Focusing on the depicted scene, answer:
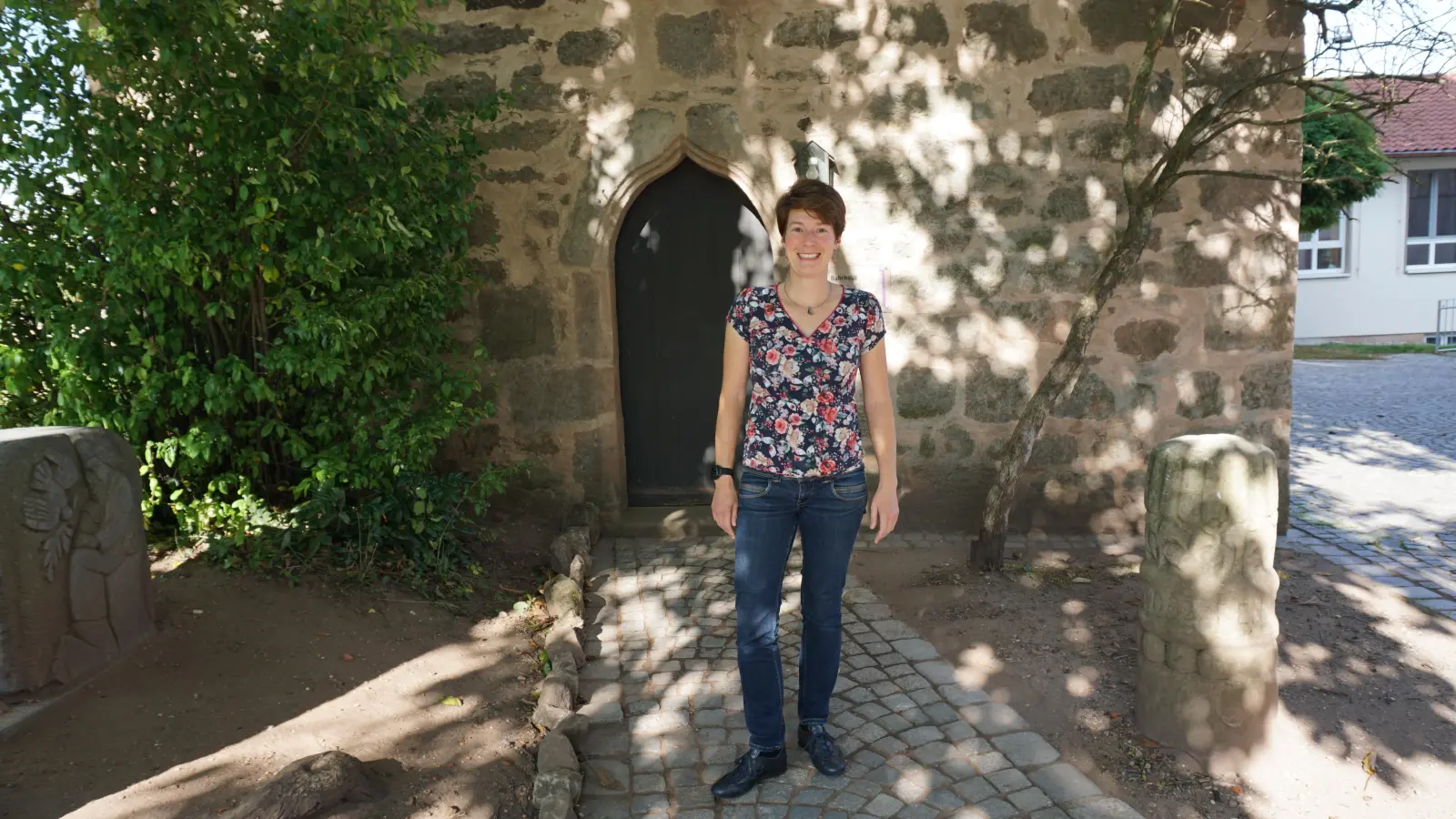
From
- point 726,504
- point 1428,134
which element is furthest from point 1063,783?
point 1428,134

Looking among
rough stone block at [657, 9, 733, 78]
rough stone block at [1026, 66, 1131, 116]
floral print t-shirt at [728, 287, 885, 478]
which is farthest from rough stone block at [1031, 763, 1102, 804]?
rough stone block at [657, 9, 733, 78]

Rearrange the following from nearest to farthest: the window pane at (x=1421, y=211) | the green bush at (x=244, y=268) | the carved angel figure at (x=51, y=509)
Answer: the carved angel figure at (x=51, y=509), the green bush at (x=244, y=268), the window pane at (x=1421, y=211)

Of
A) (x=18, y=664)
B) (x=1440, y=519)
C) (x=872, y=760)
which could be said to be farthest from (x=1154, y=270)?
(x=18, y=664)

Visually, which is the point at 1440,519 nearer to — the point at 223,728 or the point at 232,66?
the point at 223,728

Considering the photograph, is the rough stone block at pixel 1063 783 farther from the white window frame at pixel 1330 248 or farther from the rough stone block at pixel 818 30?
the white window frame at pixel 1330 248

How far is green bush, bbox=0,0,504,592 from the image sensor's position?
3.75m

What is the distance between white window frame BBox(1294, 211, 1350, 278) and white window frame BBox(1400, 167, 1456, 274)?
1.01m

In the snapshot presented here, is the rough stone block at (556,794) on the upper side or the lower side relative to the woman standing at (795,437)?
lower

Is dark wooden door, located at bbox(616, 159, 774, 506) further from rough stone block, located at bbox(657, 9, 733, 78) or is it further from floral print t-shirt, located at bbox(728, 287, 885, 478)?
floral print t-shirt, located at bbox(728, 287, 885, 478)

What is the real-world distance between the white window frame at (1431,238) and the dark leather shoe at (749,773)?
2040cm

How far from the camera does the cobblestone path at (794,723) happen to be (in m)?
3.02

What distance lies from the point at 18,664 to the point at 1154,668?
3840 mm

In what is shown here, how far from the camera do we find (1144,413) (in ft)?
19.2

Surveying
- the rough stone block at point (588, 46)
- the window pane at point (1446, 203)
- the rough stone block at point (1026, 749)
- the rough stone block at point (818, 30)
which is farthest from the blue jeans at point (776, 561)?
the window pane at point (1446, 203)
